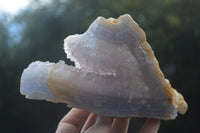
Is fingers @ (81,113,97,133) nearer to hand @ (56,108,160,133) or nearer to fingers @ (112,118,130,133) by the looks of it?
hand @ (56,108,160,133)

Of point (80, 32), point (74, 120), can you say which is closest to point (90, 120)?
point (74, 120)

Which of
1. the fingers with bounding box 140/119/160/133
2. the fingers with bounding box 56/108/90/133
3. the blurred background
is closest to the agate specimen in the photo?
the fingers with bounding box 140/119/160/133

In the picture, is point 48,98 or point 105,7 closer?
point 48,98

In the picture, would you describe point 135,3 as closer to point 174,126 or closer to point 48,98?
point 174,126

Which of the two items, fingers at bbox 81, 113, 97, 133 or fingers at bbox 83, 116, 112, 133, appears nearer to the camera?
fingers at bbox 83, 116, 112, 133

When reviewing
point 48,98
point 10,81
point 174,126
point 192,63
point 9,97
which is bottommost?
point 174,126

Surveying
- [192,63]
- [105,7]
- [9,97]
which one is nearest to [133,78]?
[192,63]

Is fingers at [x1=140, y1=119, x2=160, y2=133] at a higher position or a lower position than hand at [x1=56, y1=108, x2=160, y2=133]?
lower
